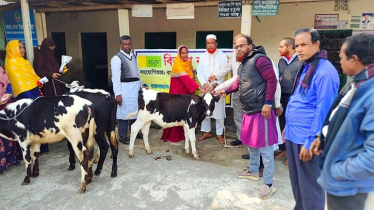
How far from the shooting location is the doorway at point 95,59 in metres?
9.55

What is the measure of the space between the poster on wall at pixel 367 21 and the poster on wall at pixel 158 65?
3.72 m

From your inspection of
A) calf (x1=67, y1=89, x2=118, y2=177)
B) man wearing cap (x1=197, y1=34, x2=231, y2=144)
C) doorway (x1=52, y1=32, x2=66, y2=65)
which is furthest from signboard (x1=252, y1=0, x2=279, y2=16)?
doorway (x1=52, y1=32, x2=66, y2=65)

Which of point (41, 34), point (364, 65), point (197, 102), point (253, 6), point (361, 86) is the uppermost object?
point (253, 6)

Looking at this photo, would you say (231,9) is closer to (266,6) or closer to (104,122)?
(266,6)

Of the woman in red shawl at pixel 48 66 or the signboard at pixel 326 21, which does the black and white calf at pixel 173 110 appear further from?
the signboard at pixel 326 21

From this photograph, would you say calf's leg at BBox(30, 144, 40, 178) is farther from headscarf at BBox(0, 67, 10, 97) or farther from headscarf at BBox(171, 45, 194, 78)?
headscarf at BBox(171, 45, 194, 78)

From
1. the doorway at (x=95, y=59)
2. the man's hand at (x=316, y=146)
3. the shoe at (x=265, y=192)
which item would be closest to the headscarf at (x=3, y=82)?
the shoe at (x=265, y=192)

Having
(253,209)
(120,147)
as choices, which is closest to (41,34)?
(120,147)

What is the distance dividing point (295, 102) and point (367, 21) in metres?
5.29

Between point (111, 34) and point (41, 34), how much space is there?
2.99 metres

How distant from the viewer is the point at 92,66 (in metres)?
10.0

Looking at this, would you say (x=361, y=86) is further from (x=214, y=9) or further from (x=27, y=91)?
(x=214, y=9)

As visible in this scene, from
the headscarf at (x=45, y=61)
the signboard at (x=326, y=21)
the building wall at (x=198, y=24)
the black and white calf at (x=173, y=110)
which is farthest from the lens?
the building wall at (x=198, y=24)

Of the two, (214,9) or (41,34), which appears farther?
(214,9)
